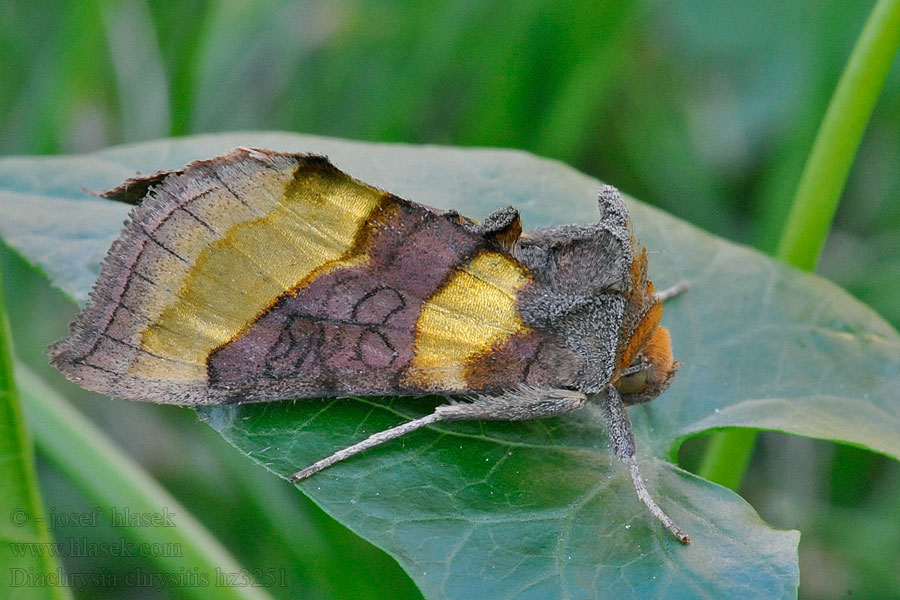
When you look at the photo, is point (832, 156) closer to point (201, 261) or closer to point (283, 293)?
point (283, 293)

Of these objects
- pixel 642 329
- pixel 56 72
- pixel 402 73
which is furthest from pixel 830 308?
pixel 56 72

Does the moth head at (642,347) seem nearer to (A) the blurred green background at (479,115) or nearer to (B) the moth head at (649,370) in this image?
(B) the moth head at (649,370)

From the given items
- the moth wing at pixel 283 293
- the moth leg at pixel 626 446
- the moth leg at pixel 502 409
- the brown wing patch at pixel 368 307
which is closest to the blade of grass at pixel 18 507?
the moth wing at pixel 283 293

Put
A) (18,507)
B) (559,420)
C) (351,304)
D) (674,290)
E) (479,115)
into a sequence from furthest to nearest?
(479,115)
(674,290)
(559,420)
(351,304)
(18,507)

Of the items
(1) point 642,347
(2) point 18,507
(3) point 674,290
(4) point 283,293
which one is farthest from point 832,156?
(2) point 18,507

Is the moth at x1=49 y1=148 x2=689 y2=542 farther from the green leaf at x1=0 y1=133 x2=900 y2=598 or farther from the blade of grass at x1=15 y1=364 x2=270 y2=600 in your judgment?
the blade of grass at x1=15 y1=364 x2=270 y2=600

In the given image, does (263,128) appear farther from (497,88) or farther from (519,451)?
(519,451)
